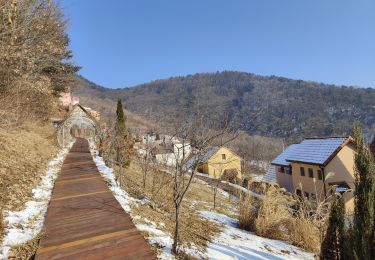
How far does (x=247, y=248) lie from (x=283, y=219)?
7.10 feet

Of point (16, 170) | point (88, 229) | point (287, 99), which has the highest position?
point (287, 99)

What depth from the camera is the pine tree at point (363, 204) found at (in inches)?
159

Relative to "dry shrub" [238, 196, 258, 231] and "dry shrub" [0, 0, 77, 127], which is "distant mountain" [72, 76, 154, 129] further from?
"dry shrub" [238, 196, 258, 231]

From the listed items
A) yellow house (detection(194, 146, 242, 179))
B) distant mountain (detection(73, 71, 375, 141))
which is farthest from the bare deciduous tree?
distant mountain (detection(73, 71, 375, 141))

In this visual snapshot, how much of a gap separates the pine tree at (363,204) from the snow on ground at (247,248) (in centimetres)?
199

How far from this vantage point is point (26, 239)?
503 centimetres

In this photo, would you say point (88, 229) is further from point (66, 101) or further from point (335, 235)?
point (66, 101)

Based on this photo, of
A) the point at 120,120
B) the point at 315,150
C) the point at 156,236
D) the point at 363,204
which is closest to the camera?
the point at 363,204

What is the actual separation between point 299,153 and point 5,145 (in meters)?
22.7

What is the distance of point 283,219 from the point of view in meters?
7.73

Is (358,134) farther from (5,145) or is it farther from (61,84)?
(61,84)

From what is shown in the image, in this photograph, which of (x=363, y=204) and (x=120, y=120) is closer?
(x=363, y=204)

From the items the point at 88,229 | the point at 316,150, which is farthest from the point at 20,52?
the point at 316,150

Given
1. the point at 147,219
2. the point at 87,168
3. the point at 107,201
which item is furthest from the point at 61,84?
the point at 147,219
